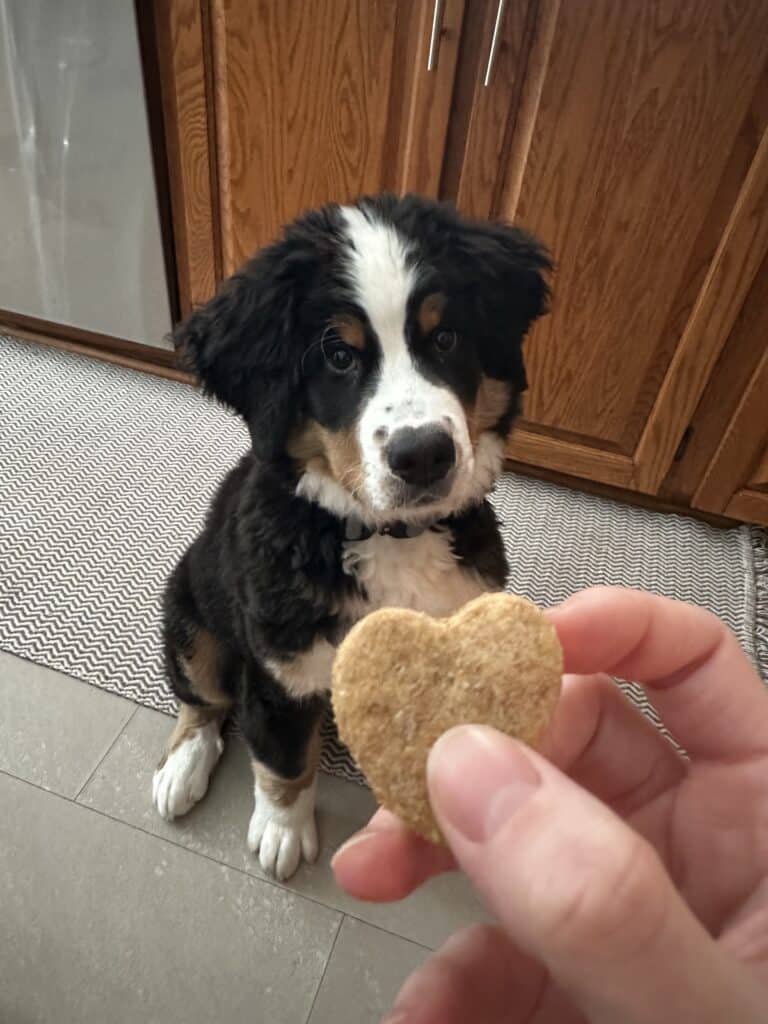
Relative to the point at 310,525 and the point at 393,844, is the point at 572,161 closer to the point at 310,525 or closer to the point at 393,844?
the point at 310,525

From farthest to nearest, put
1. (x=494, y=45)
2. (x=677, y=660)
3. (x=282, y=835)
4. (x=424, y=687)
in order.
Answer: (x=494, y=45)
(x=282, y=835)
(x=677, y=660)
(x=424, y=687)

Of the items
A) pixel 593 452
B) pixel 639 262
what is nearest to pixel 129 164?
pixel 639 262

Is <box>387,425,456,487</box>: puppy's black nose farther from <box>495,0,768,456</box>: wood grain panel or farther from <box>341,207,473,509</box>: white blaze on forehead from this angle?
<box>495,0,768,456</box>: wood grain panel

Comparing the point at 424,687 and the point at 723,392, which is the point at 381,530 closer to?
the point at 424,687

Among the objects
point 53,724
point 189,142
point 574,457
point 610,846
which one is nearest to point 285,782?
point 53,724

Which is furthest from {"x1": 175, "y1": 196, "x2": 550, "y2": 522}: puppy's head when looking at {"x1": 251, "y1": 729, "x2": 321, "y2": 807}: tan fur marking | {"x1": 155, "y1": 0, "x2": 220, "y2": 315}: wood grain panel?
{"x1": 155, "y1": 0, "x2": 220, "y2": 315}: wood grain panel

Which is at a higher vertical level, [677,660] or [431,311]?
[431,311]
